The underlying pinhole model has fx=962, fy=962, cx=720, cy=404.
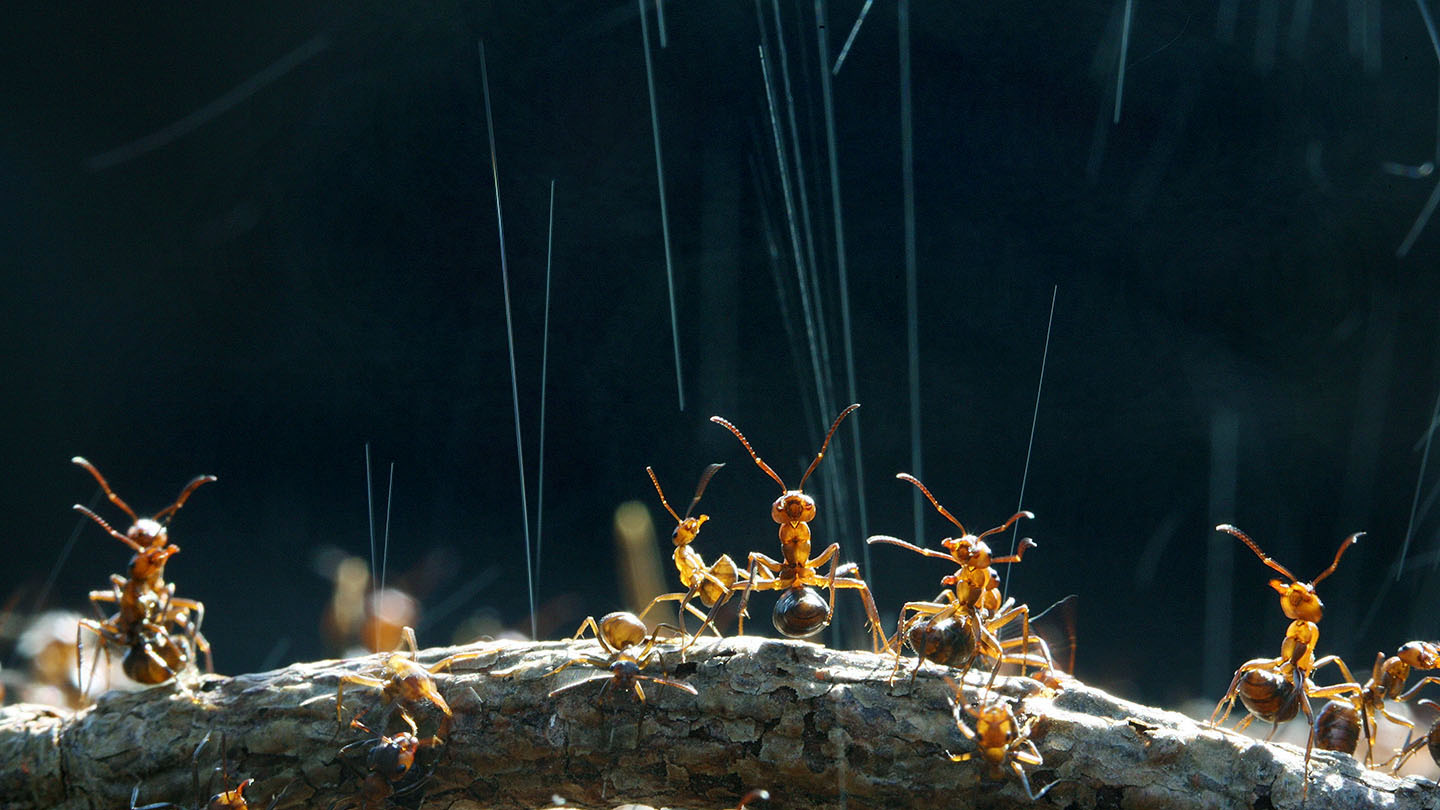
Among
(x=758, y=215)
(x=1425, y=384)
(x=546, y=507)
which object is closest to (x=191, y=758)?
(x=546, y=507)

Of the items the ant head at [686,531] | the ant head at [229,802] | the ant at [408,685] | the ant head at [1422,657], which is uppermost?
the ant head at [686,531]

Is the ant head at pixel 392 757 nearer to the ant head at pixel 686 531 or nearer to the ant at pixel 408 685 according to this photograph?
the ant at pixel 408 685

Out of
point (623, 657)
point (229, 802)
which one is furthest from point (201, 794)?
point (623, 657)

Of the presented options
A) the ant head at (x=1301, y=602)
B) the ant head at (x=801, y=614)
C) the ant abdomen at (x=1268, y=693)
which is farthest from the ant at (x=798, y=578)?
the ant head at (x=1301, y=602)

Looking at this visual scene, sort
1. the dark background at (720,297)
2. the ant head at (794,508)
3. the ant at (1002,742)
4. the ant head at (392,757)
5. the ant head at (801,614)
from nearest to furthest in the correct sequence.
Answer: the ant at (1002,742), the ant head at (392,757), the ant head at (801,614), the ant head at (794,508), the dark background at (720,297)

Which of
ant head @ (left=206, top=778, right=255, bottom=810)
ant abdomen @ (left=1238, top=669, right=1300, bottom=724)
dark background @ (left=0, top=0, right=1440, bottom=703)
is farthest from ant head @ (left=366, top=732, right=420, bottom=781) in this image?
dark background @ (left=0, top=0, right=1440, bottom=703)

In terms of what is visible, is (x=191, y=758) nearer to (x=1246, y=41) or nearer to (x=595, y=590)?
(x=595, y=590)
